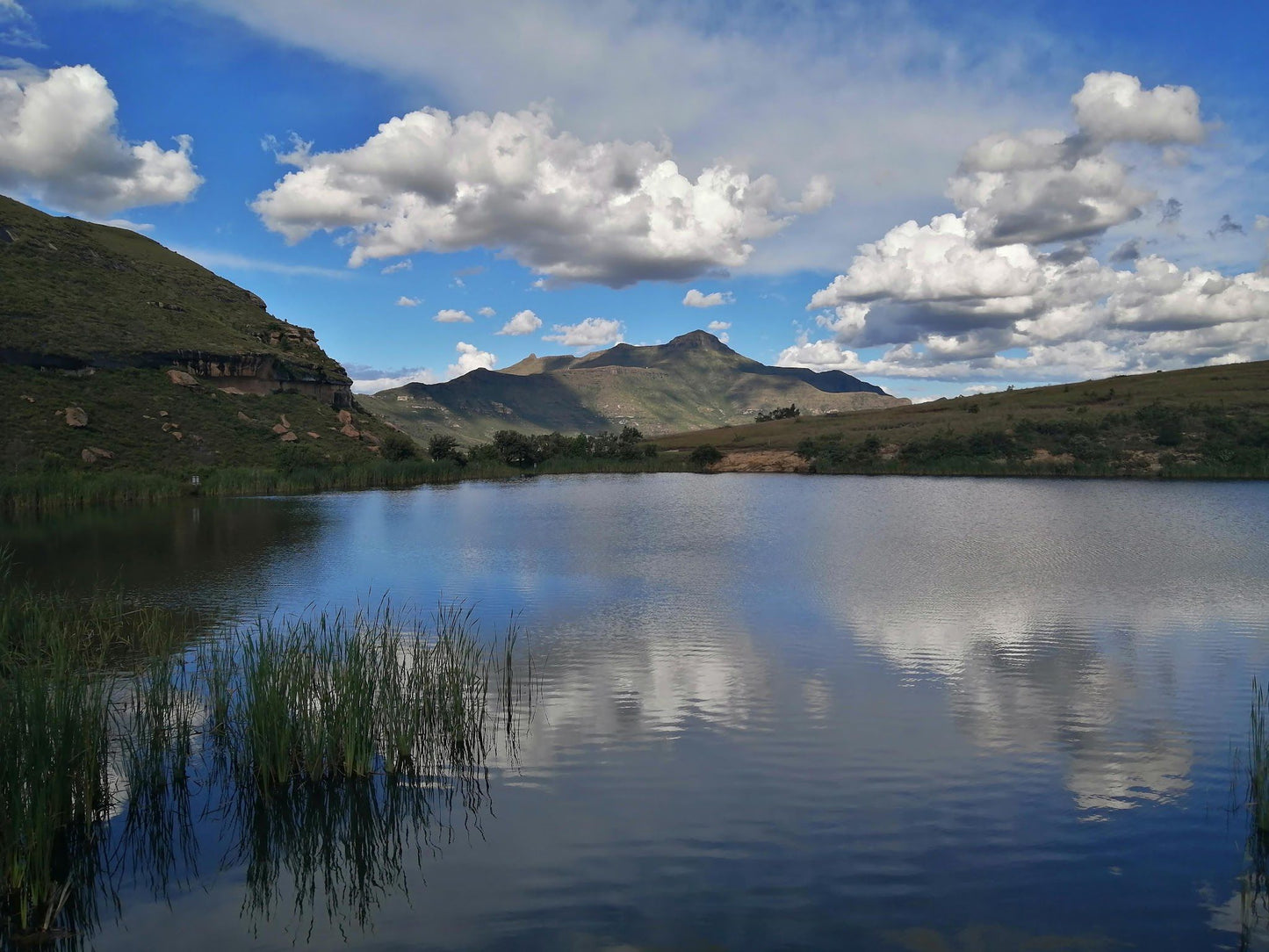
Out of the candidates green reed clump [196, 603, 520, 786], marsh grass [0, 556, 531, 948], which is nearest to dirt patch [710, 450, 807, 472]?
green reed clump [196, 603, 520, 786]

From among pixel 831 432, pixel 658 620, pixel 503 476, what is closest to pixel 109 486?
pixel 503 476

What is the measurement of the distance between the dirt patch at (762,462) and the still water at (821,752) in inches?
2110

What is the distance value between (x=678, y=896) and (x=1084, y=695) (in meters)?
8.49

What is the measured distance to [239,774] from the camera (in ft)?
32.6


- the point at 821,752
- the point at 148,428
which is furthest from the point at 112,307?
the point at 821,752

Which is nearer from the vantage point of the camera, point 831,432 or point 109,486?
point 109,486

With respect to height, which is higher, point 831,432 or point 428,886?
point 831,432

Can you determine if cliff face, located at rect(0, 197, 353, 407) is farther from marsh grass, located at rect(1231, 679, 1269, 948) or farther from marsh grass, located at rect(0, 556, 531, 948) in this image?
marsh grass, located at rect(1231, 679, 1269, 948)

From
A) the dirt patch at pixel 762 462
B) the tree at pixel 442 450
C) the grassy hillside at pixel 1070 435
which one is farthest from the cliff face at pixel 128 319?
the grassy hillside at pixel 1070 435

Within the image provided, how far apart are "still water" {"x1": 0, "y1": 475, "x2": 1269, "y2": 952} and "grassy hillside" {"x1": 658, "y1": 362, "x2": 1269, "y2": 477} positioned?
137 feet

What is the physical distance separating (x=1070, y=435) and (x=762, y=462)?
27.8 m

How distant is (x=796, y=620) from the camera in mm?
18438

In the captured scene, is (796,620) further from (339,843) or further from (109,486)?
(109,486)

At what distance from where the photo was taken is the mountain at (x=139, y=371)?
2486 inches
